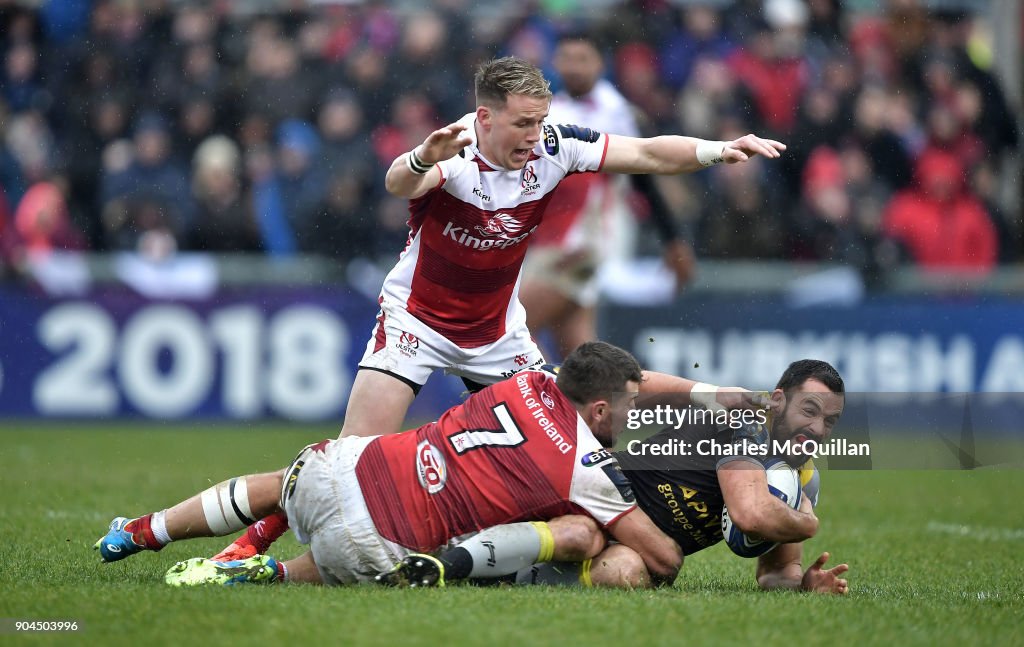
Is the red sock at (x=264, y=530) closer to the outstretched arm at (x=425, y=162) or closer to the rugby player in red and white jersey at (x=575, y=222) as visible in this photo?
the outstretched arm at (x=425, y=162)

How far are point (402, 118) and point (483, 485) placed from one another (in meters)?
10.1

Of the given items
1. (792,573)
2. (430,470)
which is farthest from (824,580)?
(430,470)

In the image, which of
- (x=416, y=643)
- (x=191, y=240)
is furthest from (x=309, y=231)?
(x=416, y=643)

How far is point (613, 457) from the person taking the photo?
634 centimetres

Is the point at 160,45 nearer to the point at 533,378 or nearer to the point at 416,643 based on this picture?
the point at 533,378

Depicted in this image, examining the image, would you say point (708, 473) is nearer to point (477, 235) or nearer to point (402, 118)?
point (477, 235)

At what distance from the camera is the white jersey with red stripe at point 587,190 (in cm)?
988

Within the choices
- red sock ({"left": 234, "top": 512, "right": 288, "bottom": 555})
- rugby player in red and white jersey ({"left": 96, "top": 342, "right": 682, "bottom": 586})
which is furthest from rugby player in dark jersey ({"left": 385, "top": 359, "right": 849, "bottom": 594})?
red sock ({"left": 234, "top": 512, "right": 288, "bottom": 555})

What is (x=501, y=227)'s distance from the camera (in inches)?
286

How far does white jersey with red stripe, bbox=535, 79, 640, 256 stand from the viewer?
389 inches

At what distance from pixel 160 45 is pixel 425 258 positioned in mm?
10000

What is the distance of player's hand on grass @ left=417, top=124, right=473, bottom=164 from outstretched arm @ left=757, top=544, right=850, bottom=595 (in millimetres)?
2339

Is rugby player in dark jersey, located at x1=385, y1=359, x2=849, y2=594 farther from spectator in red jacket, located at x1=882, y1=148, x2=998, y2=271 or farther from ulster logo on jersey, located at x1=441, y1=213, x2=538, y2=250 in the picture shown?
spectator in red jacket, located at x1=882, y1=148, x2=998, y2=271

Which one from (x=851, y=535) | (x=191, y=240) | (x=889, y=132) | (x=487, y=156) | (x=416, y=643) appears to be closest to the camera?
(x=416, y=643)
